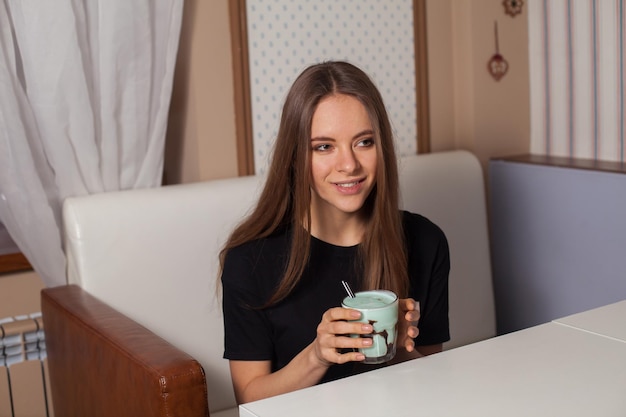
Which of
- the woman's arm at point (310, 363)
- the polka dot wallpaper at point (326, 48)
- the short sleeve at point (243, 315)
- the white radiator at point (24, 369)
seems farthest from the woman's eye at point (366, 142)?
the white radiator at point (24, 369)

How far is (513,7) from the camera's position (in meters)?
2.96

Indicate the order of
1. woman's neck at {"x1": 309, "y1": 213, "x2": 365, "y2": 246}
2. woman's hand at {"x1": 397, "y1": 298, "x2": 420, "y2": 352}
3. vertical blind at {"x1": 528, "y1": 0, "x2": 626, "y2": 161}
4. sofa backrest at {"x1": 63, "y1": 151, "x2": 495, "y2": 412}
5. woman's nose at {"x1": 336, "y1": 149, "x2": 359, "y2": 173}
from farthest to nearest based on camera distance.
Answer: vertical blind at {"x1": 528, "y1": 0, "x2": 626, "y2": 161}
sofa backrest at {"x1": 63, "y1": 151, "x2": 495, "y2": 412}
woman's neck at {"x1": 309, "y1": 213, "x2": 365, "y2": 246}
woman's nose at {"x1": 336, "y1": 149, "x2": 359, "y2": 173}
woman's hand at {"x1": 397, "y1": 298, "x2": 420, "y2": 352}

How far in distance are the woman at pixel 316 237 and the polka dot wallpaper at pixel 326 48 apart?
0.71 metres

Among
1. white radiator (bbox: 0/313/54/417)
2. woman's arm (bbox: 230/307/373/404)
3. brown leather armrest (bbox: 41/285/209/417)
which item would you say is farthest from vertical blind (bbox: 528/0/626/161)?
white radiator (bbox: 0/313/54/417)

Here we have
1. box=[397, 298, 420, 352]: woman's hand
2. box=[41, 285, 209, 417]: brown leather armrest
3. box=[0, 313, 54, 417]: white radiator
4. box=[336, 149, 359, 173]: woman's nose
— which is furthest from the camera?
box=[0, 313, 54, 417]: white radiator

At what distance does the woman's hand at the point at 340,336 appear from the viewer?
4.29 ft

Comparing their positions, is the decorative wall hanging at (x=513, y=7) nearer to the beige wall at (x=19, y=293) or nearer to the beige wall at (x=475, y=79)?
the beige wall at (x=475, y=79)

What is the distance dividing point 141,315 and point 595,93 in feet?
5.36

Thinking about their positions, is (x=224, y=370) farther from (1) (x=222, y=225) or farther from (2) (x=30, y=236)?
(2) (x=30, y=236)

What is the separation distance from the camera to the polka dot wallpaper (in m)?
2.62

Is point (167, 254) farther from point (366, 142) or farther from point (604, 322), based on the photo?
point (604, 322)

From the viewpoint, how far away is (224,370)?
7.55ft

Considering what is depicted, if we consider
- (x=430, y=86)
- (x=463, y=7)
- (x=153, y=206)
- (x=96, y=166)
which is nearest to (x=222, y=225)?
(x=153, y=206)

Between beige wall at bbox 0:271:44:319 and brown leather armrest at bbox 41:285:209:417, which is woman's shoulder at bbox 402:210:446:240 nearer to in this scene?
brown leather armrest at bbox 41:285:209:417
